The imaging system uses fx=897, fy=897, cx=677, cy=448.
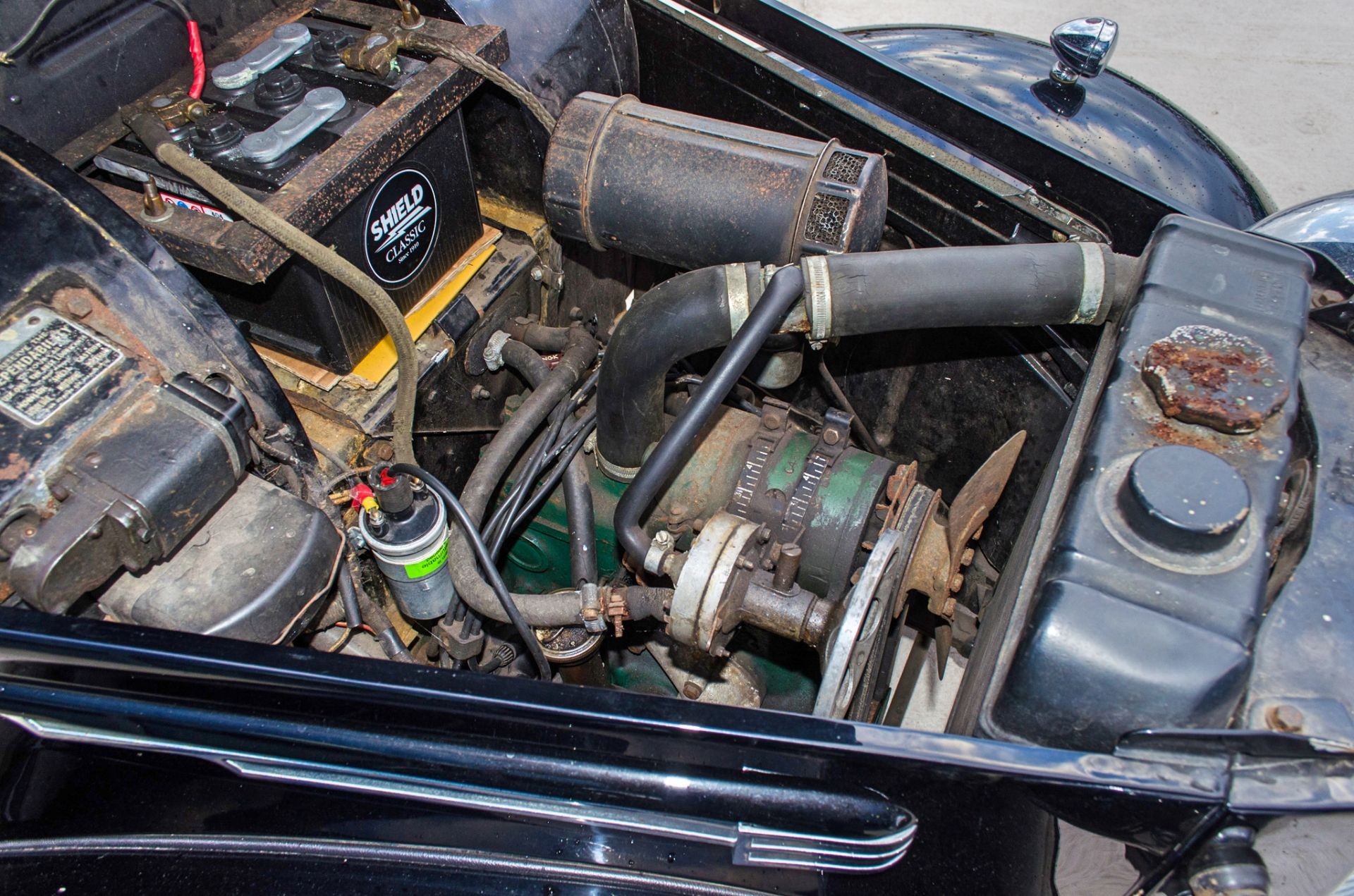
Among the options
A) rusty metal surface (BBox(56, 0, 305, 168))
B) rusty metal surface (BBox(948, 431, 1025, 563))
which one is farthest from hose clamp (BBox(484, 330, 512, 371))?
rusty metal surface (BBox(948, 431, 1025, 563))

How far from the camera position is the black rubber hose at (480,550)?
4.60 feet

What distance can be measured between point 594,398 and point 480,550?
0.47m

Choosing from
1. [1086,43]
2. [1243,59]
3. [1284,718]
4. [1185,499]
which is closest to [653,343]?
[1185,499]

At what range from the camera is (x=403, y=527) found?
56.7 inches

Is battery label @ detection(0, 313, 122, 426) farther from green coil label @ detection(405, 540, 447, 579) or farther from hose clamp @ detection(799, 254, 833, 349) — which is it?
hose clamp @ detection(799, 254, 833, 349)

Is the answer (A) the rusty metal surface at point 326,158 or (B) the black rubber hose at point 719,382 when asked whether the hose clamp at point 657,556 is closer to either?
(B) the black rubber hose at point 719,382

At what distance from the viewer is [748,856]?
3.19 feet

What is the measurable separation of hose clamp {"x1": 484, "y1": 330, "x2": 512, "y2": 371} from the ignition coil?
14.6 inches

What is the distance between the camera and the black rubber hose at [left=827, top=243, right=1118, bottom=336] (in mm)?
1315

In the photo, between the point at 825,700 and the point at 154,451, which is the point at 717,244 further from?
the point at 154,451

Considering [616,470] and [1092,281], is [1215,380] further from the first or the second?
[616,470]

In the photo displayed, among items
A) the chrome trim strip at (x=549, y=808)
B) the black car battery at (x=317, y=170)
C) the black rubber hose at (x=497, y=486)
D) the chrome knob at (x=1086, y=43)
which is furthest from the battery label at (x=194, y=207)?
the chrome knob at (x=1086, y=43)

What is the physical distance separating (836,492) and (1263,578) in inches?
24.9

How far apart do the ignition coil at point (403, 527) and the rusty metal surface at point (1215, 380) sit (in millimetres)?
1068
